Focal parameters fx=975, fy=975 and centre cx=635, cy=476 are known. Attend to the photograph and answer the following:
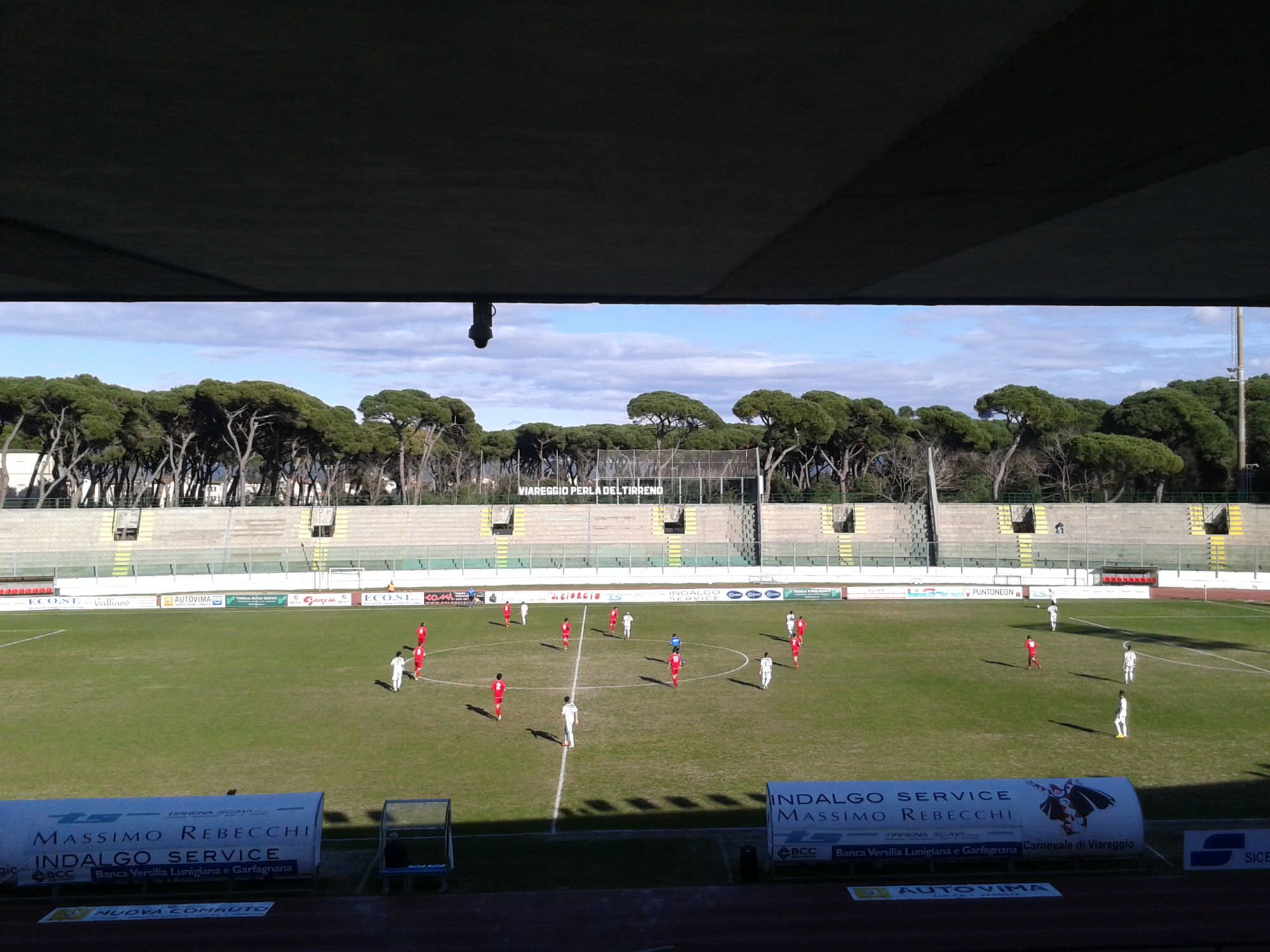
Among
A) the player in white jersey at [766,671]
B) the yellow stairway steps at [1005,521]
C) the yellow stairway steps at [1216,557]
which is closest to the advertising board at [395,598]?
the player in white jersey at [766,671]

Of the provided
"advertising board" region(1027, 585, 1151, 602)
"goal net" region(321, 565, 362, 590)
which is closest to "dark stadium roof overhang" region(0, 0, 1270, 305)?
"advertising board" region(1027, 585, 1151, 602)

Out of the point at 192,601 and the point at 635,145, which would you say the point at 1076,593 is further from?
the point at 635,145

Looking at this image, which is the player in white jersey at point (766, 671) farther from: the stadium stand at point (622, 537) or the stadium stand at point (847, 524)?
the stadium stand at point (847, 524)

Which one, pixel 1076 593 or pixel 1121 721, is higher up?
pixel 1076 593

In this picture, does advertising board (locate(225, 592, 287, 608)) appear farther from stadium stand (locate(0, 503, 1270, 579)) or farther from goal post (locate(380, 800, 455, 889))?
goal post (locate(380, 800, 455, 889))

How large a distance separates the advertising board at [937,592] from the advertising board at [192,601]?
28.5m

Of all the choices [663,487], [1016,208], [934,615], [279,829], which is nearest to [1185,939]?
[1016,208]

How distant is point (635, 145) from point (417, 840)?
1313 centimetres

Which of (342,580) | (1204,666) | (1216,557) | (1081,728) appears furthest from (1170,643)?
(342,580)

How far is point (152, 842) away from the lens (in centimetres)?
1391

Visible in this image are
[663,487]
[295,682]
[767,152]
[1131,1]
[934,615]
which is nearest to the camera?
[1131,1]

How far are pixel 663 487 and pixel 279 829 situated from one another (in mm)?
52616

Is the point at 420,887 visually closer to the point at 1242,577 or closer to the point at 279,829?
the point at 279,829

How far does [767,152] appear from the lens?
4.92m
